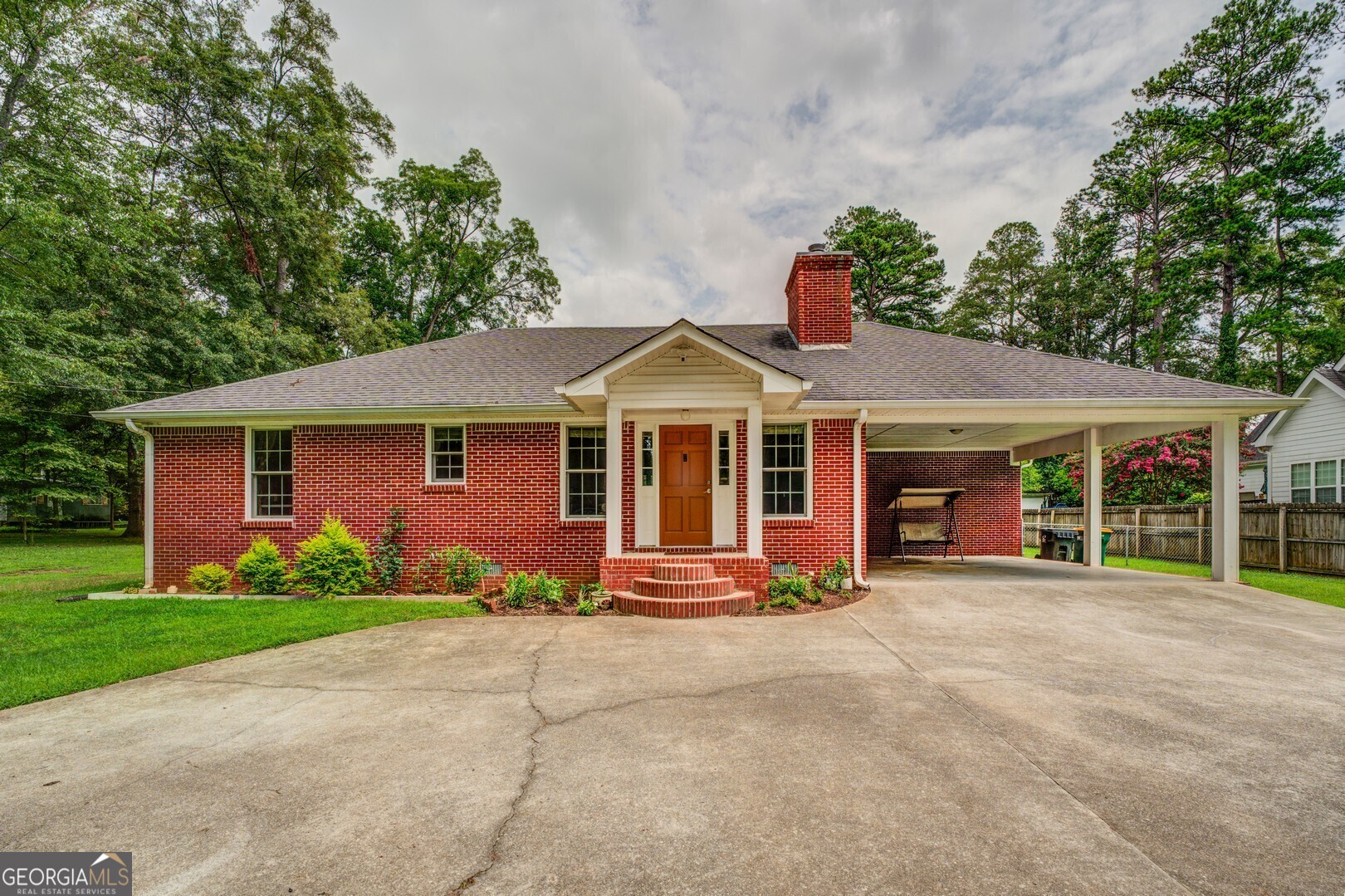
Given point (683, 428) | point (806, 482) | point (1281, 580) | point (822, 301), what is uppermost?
point (822, 301)

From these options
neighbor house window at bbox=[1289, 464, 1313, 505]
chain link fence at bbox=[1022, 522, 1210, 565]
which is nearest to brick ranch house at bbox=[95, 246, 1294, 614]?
chain link fence at bbox=[1022, 522, 1210, 565]

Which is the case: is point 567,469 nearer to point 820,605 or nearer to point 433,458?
point 433,458

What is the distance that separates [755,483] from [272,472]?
8.10 m

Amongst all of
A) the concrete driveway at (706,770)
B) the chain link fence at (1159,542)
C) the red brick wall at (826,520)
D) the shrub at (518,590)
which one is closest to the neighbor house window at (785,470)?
the red brick wall at (826,520)

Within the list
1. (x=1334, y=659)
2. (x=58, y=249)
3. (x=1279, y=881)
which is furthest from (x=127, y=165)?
(x=1334, y=659)

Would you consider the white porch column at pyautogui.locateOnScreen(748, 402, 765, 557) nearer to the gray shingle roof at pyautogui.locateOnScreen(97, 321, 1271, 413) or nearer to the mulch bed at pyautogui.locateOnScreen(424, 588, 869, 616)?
the mulch bed at pyautogui.locateOnScreen(424, 588, 869, 616)

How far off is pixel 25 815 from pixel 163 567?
833 cm

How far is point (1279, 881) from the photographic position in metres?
2.12

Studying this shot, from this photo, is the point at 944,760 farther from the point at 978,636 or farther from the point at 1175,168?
the point at 1175,168

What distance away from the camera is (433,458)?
353 inches

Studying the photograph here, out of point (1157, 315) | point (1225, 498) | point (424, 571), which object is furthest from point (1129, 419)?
point (1157, 315)

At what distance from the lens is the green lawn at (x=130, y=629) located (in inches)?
185

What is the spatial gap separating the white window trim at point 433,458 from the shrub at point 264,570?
2.58m

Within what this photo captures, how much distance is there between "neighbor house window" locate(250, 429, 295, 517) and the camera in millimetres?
9133
